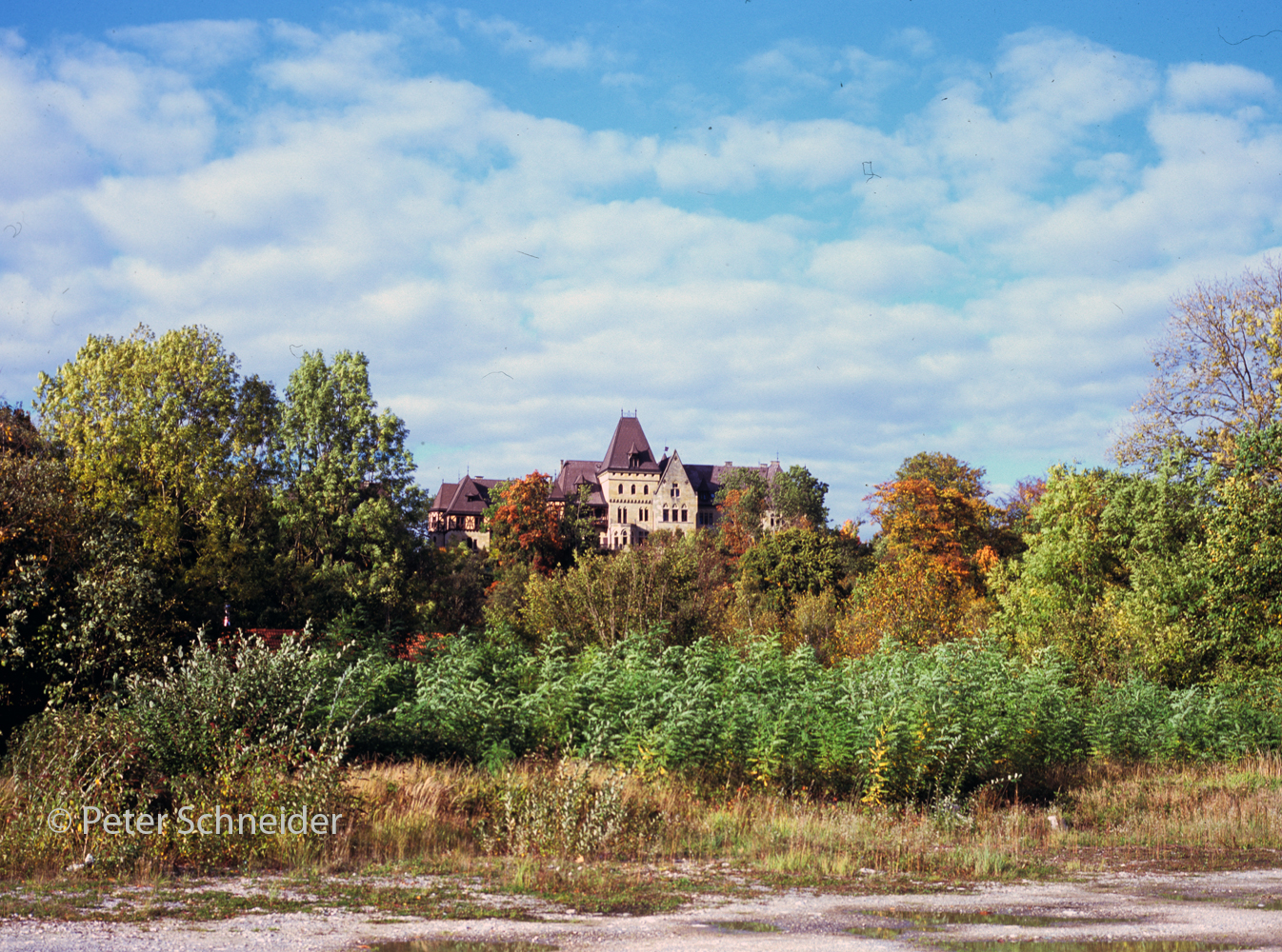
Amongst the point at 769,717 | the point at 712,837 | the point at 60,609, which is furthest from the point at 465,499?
the point at 712,837

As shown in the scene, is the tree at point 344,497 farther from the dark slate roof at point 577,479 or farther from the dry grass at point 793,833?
the dark slate roof at point 577,479

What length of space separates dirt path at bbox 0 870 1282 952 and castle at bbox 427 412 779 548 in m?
113

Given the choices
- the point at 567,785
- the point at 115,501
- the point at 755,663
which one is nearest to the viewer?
the point at 567,785

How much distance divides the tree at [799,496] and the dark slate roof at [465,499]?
37.9 meters

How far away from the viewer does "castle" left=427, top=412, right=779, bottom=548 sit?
122 metres

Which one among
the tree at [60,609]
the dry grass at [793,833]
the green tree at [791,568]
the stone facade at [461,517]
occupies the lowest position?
the dry grass at [793,833]

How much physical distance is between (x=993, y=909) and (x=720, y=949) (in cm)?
282

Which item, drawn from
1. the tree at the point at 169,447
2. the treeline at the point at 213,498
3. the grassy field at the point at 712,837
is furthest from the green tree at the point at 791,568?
the grassy field at the point at 712,837

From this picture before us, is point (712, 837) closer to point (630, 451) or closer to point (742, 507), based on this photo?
point (742, 507)

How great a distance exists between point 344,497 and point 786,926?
118ft

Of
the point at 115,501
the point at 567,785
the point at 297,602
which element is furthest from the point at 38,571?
the point at 297,602

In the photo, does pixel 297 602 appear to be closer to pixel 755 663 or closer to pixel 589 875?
pixel 755 663

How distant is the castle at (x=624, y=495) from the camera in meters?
122

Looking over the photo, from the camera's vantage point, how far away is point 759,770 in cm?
1297
